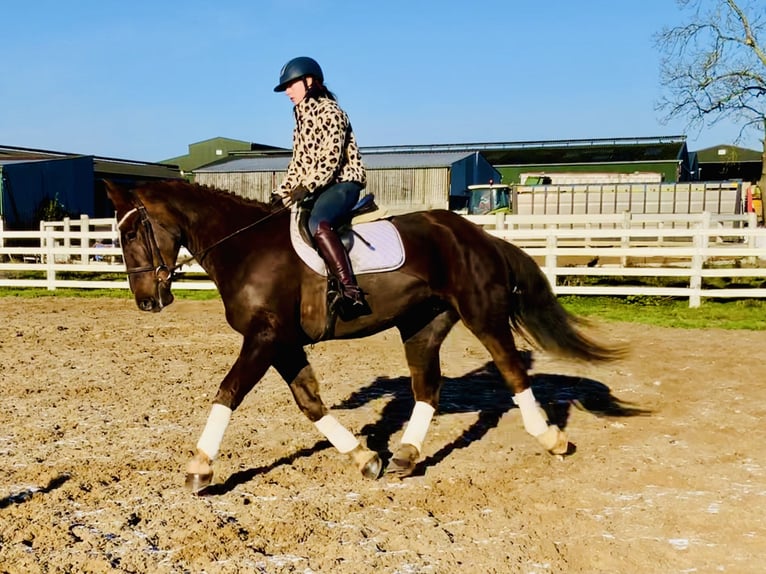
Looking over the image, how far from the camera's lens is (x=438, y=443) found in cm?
578

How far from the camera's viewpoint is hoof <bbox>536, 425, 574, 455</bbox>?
204 inches

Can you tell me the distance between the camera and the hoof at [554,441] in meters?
5.19

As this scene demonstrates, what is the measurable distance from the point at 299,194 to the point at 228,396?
1374mm

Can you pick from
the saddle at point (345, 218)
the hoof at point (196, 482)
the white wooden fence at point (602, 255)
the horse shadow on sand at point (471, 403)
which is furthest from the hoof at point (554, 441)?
the white wooden fence at point (602, 255)

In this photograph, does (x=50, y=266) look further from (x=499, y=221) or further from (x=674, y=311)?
(x=674, y=311)

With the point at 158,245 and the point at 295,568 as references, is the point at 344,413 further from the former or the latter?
the point at 295,568

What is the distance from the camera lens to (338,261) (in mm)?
4723

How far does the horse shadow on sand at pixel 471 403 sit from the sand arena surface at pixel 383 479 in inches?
1.3

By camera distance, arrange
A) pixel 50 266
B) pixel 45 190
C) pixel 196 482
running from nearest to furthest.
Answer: pixel 196 482, pixel 50 266, pixel 45 190

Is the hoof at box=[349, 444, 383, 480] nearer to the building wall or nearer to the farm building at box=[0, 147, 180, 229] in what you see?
the farm building at box=[0, 147, 180, 229]

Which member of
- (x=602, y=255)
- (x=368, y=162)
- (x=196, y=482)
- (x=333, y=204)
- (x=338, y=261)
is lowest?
(x=196, y=482)

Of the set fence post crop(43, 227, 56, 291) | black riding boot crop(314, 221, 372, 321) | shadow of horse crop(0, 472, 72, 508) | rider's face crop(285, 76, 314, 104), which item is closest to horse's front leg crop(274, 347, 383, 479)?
black riding boot crop(314, 221, 372, 321)

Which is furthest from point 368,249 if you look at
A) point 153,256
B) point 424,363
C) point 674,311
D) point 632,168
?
point 632,168

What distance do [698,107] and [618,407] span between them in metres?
20.8
